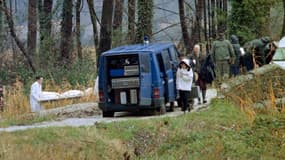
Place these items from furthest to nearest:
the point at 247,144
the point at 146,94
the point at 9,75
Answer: the point at 9,75 < the point at 146,94 < the point at 247,144

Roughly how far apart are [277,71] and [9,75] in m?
17.4

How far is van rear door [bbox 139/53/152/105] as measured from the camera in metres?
20.1

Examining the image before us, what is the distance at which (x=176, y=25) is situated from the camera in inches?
1638

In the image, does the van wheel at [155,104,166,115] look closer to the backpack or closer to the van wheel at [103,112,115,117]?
the van wheel at [103,112,115,117]

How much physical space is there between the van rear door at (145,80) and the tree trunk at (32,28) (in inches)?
581

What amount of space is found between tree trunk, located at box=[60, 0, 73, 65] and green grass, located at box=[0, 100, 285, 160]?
17828 mm

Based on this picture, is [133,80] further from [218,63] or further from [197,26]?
[197,26]

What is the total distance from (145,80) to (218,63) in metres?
5.81

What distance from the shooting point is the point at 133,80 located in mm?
20359

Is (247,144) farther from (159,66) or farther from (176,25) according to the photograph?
(176,25)

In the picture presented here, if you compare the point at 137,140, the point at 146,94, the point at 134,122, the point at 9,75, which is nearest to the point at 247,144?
the point at 137,140

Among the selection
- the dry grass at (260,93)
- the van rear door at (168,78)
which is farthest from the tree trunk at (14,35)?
the dry grass at (260,93)

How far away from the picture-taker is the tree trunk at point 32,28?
115ft

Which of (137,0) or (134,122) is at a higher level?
(137,0)
